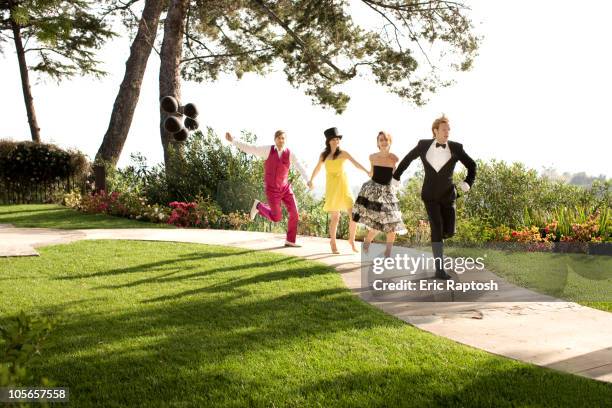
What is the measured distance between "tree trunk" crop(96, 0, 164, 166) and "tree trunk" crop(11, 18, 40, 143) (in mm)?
5277

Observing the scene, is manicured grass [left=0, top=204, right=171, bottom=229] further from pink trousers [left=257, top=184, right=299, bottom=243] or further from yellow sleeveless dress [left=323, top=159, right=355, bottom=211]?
yellow sleeveless dress [left=323, top=159, right=355, bottom=211]

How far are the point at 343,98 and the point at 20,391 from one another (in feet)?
61.8

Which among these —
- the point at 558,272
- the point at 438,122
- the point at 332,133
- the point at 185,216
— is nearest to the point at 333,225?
the point at 332,133

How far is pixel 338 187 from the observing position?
10.0 m

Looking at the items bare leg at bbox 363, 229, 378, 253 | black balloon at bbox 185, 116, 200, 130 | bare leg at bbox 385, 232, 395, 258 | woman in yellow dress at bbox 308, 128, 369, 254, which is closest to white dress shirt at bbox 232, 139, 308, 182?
woman in yellow dress at bbox 308, 128, 369, 254

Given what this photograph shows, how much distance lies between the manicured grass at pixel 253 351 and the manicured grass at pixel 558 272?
2855 mm

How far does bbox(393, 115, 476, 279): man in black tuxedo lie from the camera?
8.05 metres

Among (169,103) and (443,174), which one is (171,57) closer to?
(169,103)

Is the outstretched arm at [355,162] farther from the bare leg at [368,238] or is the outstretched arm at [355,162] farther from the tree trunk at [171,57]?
the tree trunk at [171,57]

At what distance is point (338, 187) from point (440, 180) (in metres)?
2.34

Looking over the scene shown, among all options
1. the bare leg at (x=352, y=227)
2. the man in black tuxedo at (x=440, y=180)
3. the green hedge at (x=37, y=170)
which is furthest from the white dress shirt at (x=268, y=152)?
the green hedge at (x=37, y=170)

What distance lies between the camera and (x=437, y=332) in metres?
6.02

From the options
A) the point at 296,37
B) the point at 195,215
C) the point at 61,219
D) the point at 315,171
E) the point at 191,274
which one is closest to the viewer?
the point at 191,274

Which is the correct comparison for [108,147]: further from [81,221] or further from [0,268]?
[0,268]
